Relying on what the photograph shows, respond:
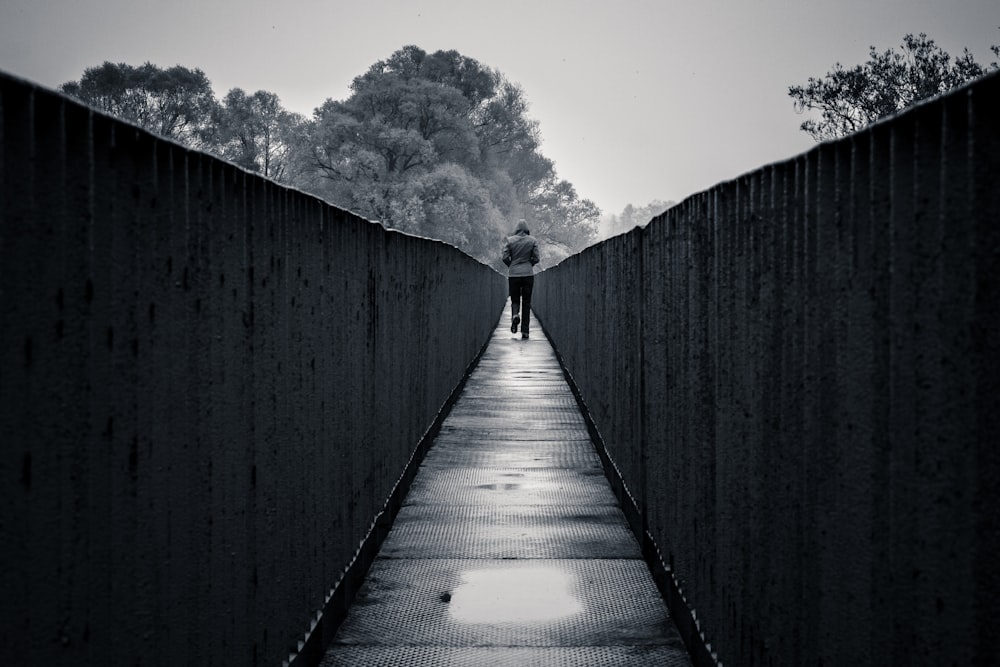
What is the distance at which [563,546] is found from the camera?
5.38 metres

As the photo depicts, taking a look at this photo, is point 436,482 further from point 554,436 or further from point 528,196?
point 528,196

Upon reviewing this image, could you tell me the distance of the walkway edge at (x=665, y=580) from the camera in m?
3.65

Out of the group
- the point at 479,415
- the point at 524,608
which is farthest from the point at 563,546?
the point at 479,415

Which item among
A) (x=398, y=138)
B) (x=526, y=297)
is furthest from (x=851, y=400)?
(x=398, y=138)

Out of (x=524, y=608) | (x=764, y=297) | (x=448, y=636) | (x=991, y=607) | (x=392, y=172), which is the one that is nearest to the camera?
(x=991, y=607)

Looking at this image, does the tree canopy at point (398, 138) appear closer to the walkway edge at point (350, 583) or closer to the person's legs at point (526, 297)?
the person's legs at point (526, 297)

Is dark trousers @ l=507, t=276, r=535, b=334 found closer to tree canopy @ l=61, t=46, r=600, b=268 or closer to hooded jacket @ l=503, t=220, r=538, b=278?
hooded jacket @ l=503, t=220, r=538, b=278

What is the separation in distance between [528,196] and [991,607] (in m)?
84.6

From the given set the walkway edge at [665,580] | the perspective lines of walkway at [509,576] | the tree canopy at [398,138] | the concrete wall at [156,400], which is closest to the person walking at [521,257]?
the perspective lines of walkway at [509,576]

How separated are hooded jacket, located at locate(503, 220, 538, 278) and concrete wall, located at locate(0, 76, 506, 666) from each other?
51.5ft

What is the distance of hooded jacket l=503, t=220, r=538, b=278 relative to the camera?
64.7 ft

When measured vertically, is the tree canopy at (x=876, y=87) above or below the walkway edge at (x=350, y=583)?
above

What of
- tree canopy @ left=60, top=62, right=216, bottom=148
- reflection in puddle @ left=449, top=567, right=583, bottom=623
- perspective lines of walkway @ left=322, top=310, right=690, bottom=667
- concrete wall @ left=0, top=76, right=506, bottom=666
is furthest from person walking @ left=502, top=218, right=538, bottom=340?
tree canopy @ left=60, top=62, right=216, bottom=148

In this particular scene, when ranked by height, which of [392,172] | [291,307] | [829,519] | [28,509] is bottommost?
[829,519]
